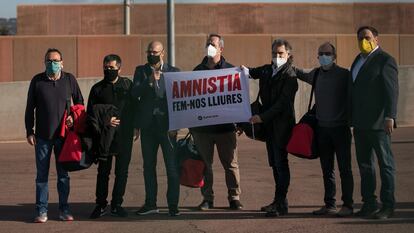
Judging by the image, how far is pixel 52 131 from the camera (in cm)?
1100

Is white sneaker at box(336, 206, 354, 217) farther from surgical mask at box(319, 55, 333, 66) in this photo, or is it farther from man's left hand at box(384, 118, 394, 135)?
surgical mask at box(319, 55, 333, 66)

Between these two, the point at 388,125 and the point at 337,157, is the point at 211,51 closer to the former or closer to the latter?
the point at 337,157

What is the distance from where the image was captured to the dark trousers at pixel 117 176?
1126 cm

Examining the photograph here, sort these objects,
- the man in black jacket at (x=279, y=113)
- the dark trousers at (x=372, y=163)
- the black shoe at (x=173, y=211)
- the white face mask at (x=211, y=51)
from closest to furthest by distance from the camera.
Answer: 1. the dark trousers at (x=372, y=163)
2. the man in black jacket at (x=279, y=113)
3. the black shoe at (x=173, y=211)
4. the white face mask at (x=211, y=51)

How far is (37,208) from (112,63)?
1.86m

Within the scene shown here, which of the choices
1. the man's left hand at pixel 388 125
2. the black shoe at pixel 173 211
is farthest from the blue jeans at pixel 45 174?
the man's left hand at pixel 388 125

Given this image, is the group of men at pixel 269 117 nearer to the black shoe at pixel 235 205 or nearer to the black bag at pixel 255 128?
the black bag at pixel 255 128

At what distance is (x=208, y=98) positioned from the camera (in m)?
11.7

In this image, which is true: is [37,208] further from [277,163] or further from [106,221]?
[277,163]

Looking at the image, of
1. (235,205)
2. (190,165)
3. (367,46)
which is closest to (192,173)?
(190,165)

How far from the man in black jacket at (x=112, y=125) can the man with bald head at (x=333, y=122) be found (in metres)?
2.24

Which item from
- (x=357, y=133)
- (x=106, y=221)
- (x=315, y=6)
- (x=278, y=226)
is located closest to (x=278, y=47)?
(x=357, y=133)

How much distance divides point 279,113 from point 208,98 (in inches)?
37.6

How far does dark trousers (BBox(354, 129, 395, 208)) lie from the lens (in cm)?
1086
